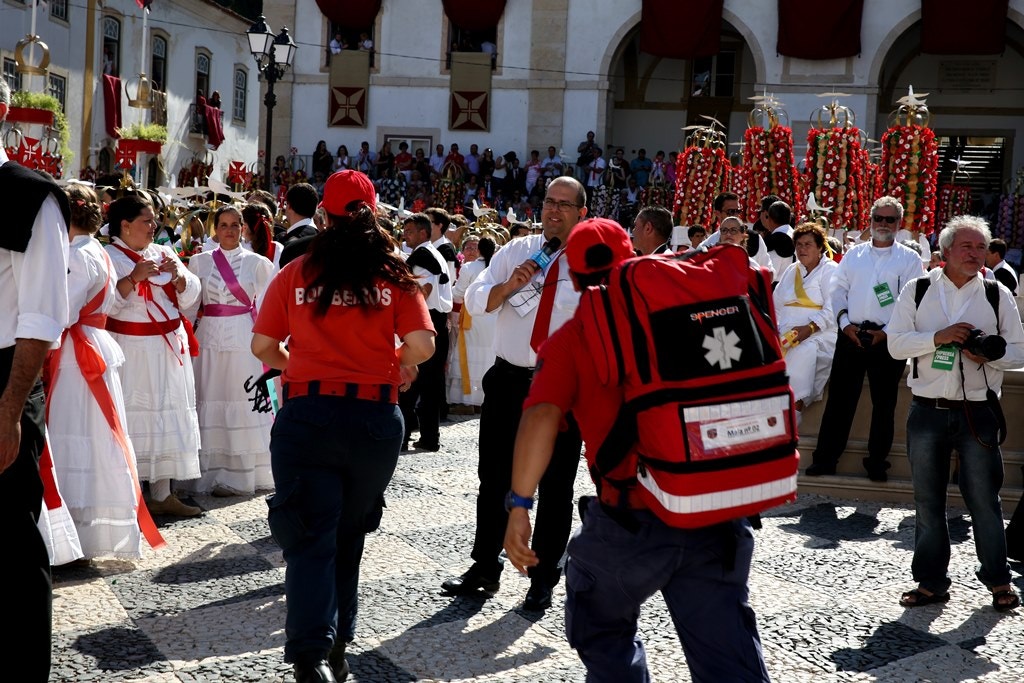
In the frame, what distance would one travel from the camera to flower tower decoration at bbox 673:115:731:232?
1439 centimetres

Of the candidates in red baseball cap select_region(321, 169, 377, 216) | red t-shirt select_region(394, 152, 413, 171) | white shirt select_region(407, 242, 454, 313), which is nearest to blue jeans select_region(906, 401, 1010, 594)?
red baseball cap select_region(321, 169, 377, 216)

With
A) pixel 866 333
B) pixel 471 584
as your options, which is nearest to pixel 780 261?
pixel 866 333

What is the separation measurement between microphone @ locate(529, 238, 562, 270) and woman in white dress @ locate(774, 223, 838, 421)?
401 centimetres

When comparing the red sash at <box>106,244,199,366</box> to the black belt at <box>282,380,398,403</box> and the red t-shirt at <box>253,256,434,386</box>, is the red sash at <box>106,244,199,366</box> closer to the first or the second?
the red t-shirt at <box>253,256,434,386</box>

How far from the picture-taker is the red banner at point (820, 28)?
3422 cm

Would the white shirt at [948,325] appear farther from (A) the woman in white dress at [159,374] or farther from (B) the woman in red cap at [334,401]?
(A) the woman in white dress at [159,374]

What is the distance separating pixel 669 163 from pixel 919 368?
27.8m

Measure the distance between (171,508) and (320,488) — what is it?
3.29 m

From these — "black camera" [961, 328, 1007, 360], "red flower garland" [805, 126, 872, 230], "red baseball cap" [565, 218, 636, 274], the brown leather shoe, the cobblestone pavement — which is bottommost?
the cobblestone pavement

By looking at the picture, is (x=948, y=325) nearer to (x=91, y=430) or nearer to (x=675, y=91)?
(x=91, y=430)

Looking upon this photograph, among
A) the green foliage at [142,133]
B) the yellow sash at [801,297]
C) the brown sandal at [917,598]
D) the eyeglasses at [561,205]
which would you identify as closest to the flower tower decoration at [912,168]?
the yellow sash at [801,297]

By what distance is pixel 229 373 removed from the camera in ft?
25.8

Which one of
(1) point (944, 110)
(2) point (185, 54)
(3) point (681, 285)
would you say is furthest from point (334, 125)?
(3) point (681, 285)

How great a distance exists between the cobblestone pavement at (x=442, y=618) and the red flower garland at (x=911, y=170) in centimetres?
603
